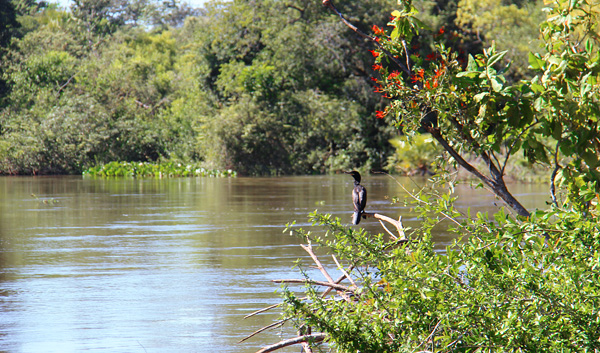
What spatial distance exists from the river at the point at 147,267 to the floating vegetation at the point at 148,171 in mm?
12788

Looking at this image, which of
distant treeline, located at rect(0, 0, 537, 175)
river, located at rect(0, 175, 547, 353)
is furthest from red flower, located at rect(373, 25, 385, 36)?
distant treeline, located at rect(0, 0, 537, 175)

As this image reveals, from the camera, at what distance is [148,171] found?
35.0m

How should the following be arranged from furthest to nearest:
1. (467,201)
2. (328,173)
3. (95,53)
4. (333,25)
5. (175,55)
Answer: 1. (175,55)
2. (95,53)
3. (328,173)
4. (333,25)
5. (467,201)

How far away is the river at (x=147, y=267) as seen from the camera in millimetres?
6918

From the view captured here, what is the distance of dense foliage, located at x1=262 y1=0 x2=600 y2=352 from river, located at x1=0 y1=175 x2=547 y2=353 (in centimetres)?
224

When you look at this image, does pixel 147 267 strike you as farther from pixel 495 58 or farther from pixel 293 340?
pixel 495 58

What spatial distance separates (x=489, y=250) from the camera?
4316 mm

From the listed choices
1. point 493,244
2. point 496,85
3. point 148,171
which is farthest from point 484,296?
point 148,171

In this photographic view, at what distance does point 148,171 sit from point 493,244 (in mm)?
31682

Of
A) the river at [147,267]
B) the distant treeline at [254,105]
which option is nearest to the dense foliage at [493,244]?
the river at [147,267]

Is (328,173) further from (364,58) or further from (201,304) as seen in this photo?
(201,304)

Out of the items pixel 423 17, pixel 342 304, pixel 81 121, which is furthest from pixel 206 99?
pixel 342 304

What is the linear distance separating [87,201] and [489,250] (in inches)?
697

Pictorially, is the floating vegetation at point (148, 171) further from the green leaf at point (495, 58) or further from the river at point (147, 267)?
the green leaf at point (495, 58)
